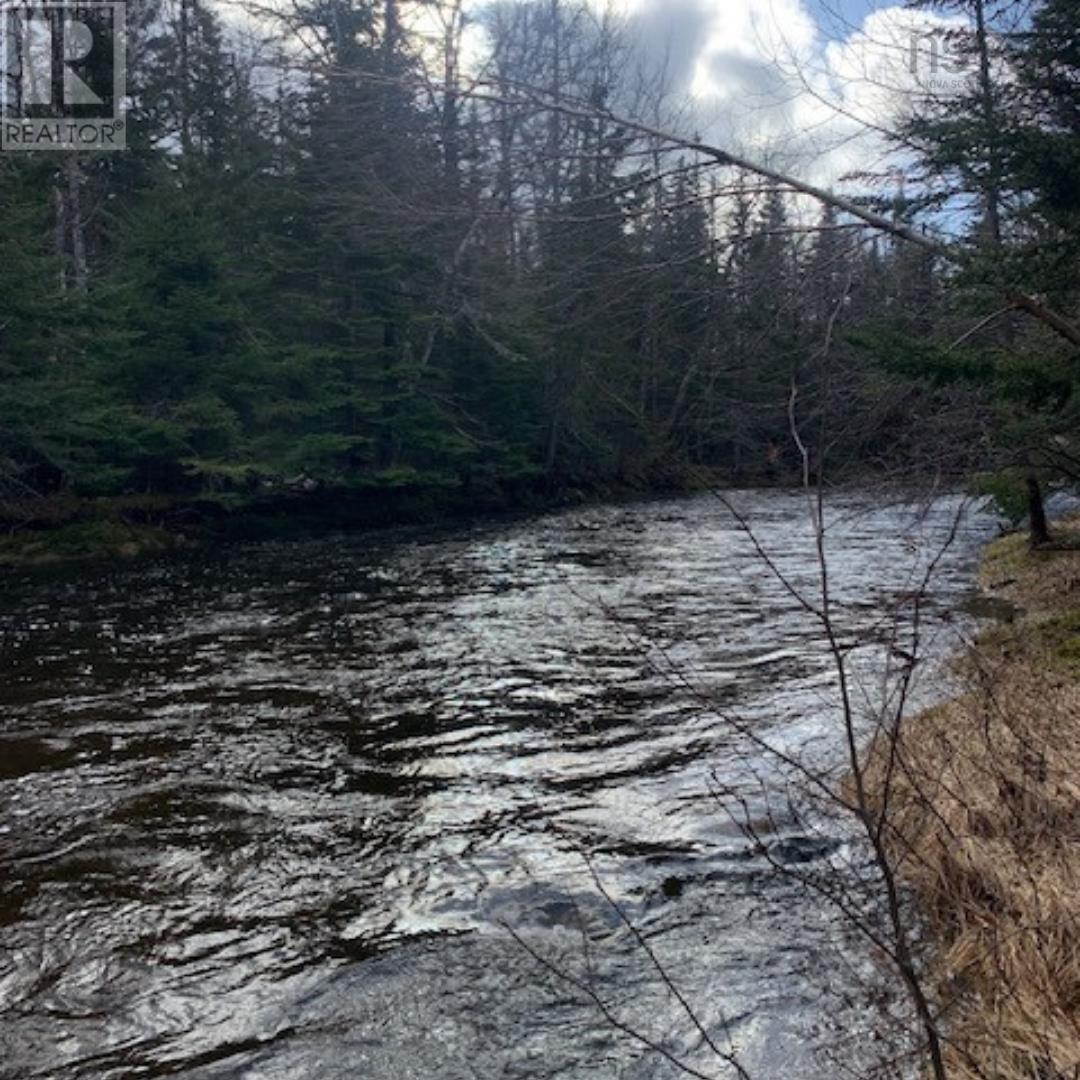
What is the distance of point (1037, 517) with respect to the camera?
13.3 meters

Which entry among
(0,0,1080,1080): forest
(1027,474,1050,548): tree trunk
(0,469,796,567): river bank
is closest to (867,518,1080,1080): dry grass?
(0,0,1080,1080): forest

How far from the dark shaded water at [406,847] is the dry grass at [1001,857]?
1.49ft

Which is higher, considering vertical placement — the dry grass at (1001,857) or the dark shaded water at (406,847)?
the dry grass at (1001,857)

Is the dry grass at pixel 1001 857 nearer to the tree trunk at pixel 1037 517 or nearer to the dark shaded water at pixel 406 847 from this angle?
the dark shaded water at pixel 406 847

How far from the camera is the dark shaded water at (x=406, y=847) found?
11.7ft

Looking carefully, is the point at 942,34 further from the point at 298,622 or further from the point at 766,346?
the point at 298,622

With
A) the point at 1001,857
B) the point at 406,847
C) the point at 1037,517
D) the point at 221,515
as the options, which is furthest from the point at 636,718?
the point at 221,515

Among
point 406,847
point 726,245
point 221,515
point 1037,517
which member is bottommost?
point 406,847

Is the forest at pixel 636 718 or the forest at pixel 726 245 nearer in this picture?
the forest at pixel 636 718

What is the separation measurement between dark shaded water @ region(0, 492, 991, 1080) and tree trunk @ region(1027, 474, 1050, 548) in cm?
241

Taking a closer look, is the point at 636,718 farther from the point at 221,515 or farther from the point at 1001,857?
the point at 221,515

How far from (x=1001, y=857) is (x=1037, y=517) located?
10557 millimetres

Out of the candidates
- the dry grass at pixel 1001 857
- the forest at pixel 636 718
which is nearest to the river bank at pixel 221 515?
the forest at pixel 636 718

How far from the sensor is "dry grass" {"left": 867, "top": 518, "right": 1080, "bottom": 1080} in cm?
278
